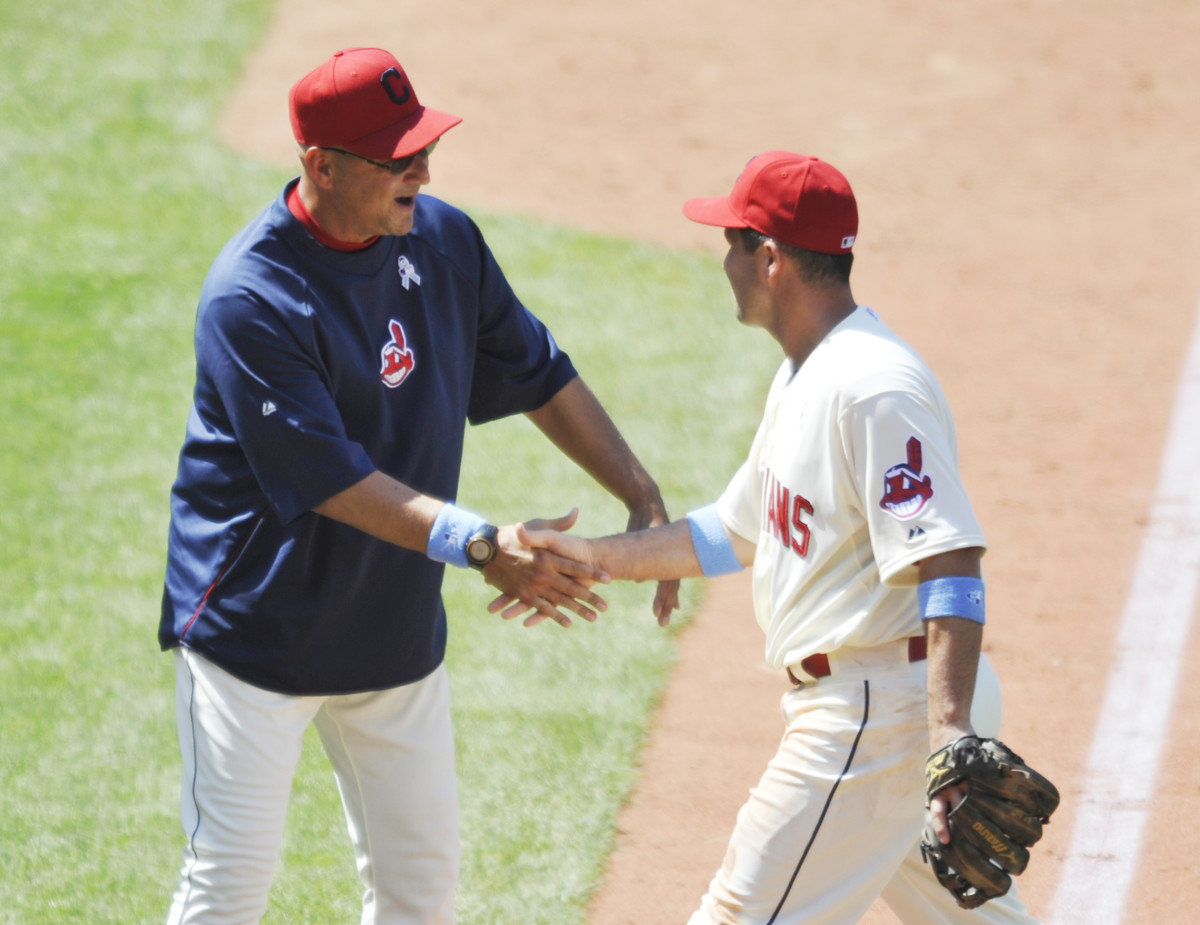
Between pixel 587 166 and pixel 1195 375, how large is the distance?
3585 millimetres

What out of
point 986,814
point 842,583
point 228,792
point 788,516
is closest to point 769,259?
point 788,516

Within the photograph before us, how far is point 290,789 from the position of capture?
3.47 metres

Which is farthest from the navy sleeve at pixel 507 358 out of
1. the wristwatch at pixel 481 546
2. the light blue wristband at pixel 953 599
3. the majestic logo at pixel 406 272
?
the light blue wristband at pixel 953 599

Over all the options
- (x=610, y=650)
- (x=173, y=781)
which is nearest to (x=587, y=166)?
(x=610, y=650)

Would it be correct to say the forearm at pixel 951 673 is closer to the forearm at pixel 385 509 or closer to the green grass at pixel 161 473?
the forearm at pixel 385 509

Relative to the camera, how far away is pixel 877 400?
285 centimetres

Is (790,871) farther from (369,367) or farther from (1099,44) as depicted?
(1099,44)

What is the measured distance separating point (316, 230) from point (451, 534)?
2.30ft

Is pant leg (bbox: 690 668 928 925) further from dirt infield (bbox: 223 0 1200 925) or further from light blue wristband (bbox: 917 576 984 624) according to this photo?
dirt infield (bbox: 223 0 1200 925)

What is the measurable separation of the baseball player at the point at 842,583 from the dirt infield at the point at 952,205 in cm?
119

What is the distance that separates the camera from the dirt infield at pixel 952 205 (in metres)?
4.80

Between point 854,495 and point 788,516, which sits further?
point 788,516

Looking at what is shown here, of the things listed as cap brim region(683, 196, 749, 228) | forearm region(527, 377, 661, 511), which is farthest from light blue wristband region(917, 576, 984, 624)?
forearm region(527, 377, 661, 511)

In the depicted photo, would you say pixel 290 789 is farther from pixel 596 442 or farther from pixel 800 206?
pixel 800 206
